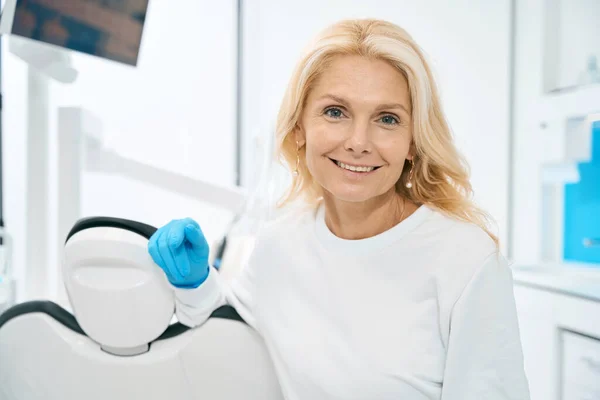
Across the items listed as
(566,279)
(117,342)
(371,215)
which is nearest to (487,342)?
(371,215)

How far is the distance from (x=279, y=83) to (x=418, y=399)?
270cm

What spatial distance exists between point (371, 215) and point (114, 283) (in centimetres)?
54

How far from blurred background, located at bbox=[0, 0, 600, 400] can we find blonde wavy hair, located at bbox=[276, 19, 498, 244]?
101 millimetres

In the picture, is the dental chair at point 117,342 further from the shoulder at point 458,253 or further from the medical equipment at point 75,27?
the medical equipment at point 75,27

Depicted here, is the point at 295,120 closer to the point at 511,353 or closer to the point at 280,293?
the point at 280,293

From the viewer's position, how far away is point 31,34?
1.30m

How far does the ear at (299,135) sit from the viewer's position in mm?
1020

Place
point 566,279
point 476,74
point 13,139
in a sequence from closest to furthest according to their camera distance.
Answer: point 566,279 → point 476,74 → point 13,139

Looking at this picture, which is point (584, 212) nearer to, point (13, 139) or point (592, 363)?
point (592, 363)

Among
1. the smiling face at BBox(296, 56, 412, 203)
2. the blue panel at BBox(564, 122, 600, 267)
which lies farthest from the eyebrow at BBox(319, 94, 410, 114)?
the blue panel at BBox(564, 122, 600, 267)

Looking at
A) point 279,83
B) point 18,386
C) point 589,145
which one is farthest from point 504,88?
point 18,386

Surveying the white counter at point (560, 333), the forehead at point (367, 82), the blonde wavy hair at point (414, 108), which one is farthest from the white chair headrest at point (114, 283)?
the white counter at point (560, 333)

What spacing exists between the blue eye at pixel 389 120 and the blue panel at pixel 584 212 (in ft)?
4.93

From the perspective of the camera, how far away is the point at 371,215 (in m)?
1.00
